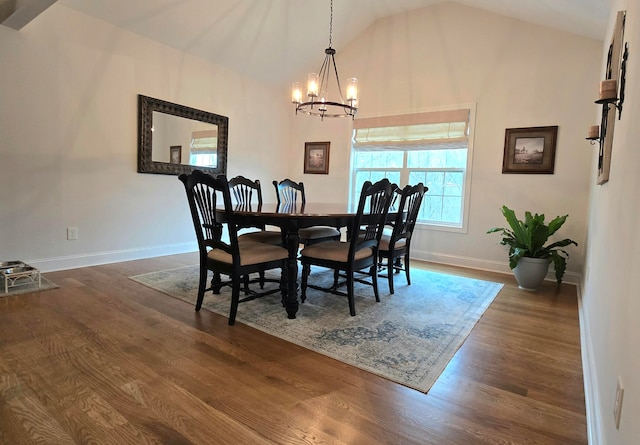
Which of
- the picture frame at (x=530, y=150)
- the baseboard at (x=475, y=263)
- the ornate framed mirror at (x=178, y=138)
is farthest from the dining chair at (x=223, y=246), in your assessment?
the picture frame at (x=530, y=150)

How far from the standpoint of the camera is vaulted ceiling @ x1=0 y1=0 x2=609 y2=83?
3439 mm

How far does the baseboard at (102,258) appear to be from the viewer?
3.48m

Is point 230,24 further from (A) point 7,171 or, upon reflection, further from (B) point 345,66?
(A) point 7,171

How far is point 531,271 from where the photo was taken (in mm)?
3389

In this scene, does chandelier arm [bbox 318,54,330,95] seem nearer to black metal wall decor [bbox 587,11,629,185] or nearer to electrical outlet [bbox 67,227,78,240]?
electrical outlet [bbox 67,227,78,240]

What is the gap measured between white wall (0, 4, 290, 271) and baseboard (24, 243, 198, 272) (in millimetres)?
11

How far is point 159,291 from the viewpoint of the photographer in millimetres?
2996

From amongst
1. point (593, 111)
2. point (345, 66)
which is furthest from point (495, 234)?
point (345, 66)

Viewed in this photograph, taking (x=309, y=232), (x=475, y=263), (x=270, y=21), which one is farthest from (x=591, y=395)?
(x=270, y=21)

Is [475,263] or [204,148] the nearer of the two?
[475,263]

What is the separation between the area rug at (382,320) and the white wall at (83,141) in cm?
96

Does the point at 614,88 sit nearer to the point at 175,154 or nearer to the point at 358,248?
the point at 358,248

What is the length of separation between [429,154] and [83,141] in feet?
13.5

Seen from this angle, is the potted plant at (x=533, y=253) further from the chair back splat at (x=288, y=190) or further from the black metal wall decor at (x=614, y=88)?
the chair back splat at (x=288, y=190)
